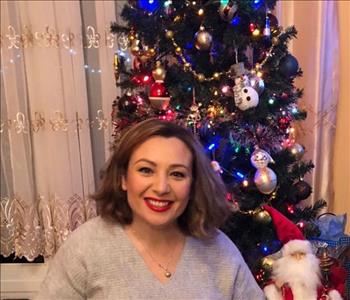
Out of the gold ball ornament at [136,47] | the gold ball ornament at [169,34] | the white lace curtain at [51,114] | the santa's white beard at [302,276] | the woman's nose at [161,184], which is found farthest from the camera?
the white lace curtain at [51,114]

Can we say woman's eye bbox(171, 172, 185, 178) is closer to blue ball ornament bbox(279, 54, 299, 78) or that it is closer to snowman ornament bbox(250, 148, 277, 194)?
snowman ornament bbox(250, 148, 277, 194)

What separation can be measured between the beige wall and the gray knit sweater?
987 millimetres

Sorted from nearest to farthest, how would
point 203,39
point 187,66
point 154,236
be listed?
point 154,236 → point 203,39 → point 187,66

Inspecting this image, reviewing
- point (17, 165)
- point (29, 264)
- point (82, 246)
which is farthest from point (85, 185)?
point (82, 246)

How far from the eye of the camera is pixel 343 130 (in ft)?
6.66

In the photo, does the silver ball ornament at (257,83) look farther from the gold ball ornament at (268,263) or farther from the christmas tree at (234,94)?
the gold ball ornament at (268,263)

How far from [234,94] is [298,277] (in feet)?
2.06

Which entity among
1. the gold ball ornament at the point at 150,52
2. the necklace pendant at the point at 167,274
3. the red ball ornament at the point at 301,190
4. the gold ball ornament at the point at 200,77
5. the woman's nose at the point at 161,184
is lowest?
the necklace pendant at the point at 167,274

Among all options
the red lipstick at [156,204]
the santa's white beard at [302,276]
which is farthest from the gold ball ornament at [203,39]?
the santa's white beard at [302,276]

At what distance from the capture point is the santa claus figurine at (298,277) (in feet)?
4.42

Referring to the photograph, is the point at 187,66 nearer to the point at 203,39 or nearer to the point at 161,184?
the point at 203,39

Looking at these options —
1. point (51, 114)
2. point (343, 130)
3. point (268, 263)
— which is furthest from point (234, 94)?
point (51, 114)

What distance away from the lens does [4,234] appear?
87.4 inches

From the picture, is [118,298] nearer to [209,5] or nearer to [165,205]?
[165,205]
